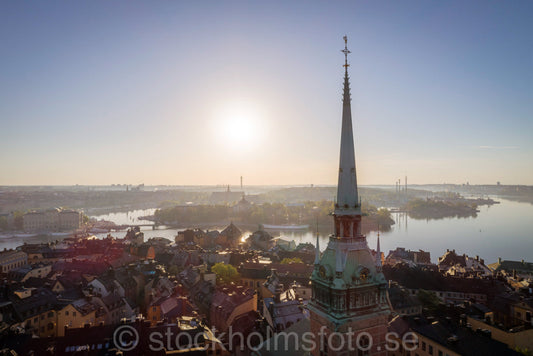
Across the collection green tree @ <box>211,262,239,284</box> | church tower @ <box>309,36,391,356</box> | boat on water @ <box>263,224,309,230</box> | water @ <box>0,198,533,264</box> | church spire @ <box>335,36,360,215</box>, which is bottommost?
boat on water @ <box>263,224,309,230</box>

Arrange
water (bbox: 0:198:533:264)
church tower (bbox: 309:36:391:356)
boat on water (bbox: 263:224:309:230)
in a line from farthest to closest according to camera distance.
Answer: boat on water (bbox: 263:224:309:230) < water (bbox: 0:198:533:264) < church tower (bbox: 309:36:391:356)

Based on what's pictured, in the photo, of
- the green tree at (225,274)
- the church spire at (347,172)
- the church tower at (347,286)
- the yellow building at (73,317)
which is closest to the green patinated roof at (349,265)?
the church tower at (347,286)

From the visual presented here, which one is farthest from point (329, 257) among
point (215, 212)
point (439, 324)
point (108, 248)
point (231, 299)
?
point (215, 212)

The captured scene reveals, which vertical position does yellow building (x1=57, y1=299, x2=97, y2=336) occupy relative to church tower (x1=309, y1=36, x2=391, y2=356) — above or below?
below

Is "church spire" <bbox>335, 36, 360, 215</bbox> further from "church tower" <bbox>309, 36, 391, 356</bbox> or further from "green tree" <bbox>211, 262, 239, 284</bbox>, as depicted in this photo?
"green tree" <bbox>211, 262, 239, 284</bbox>

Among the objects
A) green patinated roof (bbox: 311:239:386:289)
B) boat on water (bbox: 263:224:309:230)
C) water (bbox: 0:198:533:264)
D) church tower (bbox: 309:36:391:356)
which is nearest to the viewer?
church tower (bbox: 309:36:391:356)

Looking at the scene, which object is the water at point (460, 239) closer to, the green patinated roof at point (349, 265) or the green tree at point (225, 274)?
the green tree at point (225, 274)

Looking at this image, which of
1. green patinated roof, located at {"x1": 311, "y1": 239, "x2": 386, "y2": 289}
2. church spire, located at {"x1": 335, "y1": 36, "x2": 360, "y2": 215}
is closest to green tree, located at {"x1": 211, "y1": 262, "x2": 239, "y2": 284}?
green patinated roof, located at {"x1": 311, "y1": 239, "x2": 386, "y2": 289}

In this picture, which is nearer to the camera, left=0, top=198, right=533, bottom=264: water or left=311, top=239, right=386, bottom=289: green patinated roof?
left=311, top=239, right=386, bottom=289: green patinated roof

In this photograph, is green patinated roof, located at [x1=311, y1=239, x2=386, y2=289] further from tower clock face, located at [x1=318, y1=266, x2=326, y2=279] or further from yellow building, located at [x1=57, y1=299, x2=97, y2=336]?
yellow building, located at [x1=57, y1=299, x2=97, y2=336]
